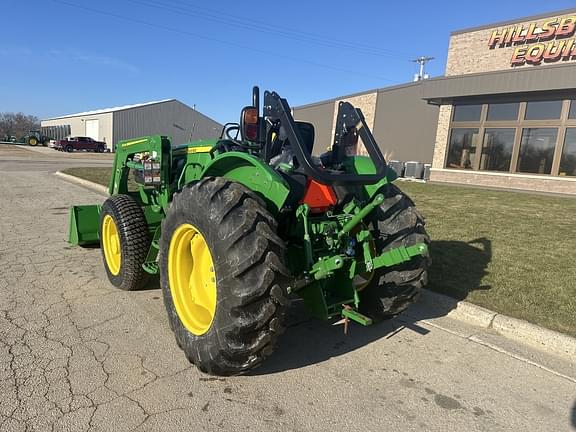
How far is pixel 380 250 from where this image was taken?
11.1 ft

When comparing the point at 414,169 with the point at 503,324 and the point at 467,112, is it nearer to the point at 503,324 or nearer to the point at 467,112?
the point at 467,112

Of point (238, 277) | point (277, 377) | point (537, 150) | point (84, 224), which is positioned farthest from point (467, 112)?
point (238, 277)

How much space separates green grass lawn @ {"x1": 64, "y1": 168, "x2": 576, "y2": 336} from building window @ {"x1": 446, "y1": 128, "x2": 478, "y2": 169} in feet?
29.7

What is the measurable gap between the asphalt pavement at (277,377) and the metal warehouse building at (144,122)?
44.1m

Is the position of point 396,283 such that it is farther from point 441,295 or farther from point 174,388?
point 174,388

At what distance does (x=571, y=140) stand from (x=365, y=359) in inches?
665

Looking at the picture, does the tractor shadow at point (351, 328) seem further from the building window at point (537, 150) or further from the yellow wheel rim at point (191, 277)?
the building window at point (537, 150)

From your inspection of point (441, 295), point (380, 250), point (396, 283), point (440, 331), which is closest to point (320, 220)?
point (380, 250)

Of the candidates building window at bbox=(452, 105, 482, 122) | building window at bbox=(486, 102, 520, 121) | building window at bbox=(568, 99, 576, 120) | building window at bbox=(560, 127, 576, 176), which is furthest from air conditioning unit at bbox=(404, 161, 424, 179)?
building window at bbox=(568, 99, 576, 120)

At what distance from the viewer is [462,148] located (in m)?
19.2

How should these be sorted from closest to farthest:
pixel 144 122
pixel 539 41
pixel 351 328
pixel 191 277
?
pixel 191 277
pixel 351 328
pixel 539 41
pixel 144 122

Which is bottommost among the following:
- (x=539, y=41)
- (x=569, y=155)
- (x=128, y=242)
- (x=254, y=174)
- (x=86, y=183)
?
(x=86, y=183)

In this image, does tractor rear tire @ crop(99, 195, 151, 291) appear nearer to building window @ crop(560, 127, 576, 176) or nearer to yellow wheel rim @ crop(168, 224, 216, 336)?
yellow wheel rim @ crop(168, 224, 216, 336)

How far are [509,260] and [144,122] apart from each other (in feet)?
166
